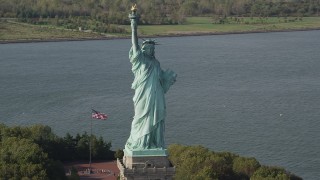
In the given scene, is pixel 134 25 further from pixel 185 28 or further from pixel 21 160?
pixel 185 28

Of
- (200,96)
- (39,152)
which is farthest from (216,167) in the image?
(200,96)

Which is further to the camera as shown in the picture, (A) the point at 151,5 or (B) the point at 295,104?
(A) the point at 151,5

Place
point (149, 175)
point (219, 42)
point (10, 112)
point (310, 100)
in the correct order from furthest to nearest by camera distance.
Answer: point (219, 42) < point (310, 100) < point (10, 112) < point (149, 175)

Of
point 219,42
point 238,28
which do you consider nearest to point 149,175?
point 219,42

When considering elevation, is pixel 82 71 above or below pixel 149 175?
below

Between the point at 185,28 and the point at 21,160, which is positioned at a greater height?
the point at 21,160

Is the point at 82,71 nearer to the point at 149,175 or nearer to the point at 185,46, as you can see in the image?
the point at 185,46

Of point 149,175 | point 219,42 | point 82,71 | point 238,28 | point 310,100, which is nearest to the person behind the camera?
point 149,175

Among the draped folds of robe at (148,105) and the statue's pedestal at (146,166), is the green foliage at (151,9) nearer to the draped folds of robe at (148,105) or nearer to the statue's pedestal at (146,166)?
the draped folds of robe at (148,105)
